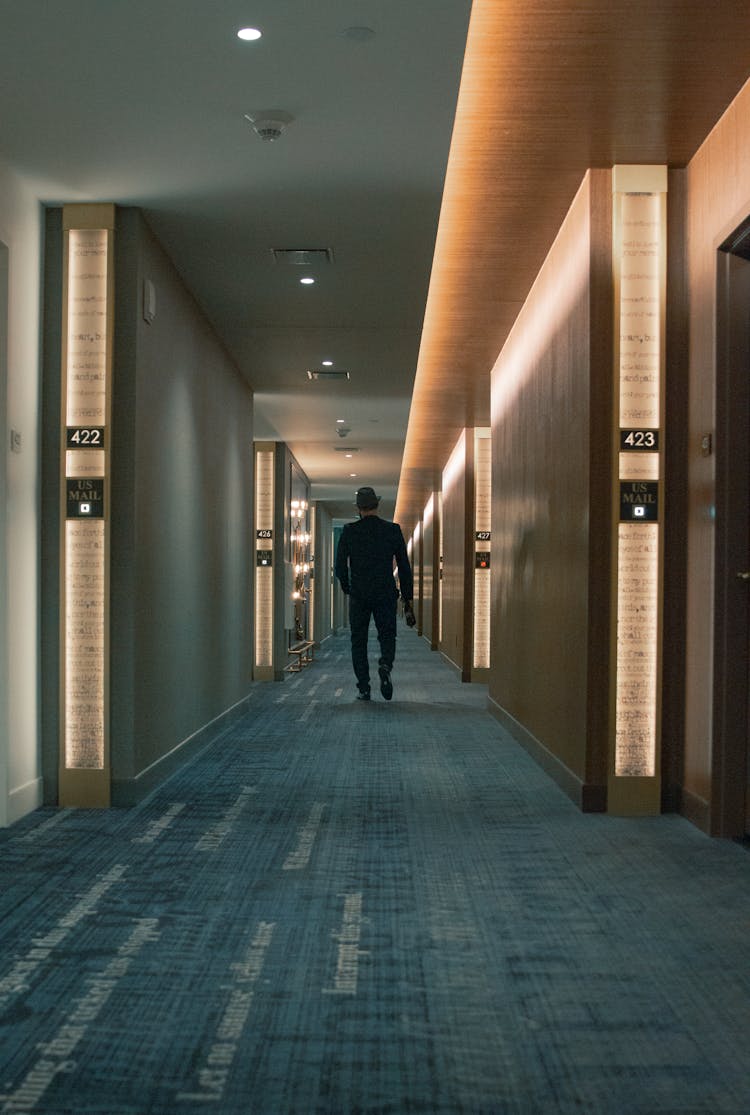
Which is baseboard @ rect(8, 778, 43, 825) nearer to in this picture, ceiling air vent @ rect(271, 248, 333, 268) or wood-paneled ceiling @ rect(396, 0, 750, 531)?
ceiling air vent @ rect(271, 248, 333, 268)

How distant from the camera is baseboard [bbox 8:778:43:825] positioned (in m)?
4.62

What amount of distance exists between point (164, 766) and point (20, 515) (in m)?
1.53

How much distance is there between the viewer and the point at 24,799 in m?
4.79

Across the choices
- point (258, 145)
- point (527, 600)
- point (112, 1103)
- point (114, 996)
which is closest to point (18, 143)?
point (258, 145)

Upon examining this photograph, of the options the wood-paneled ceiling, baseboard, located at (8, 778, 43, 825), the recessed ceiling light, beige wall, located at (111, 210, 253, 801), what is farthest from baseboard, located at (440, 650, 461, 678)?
the recessed ceiling light

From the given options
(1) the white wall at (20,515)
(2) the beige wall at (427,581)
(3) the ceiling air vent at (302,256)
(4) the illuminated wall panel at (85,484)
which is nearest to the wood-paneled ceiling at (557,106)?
(3) the ceiling air vent at (302,256)

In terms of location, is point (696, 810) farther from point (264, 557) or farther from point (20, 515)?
point (264, 557)

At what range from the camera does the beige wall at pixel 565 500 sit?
487 centimetres

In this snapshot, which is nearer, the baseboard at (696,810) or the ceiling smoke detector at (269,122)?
the ceiling smoke detector at (269,122)

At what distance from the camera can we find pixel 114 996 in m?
2.64

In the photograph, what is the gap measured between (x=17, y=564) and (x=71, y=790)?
1.04 m

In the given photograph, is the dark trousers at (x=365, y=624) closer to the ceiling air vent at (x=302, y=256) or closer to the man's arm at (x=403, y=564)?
the man's arm at (x=403, y=564)

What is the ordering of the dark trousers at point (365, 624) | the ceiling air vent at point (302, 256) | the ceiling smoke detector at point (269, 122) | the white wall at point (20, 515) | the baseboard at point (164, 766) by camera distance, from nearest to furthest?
the ceiling smoke detector at point (269, 122)
the white wall at point (20, 515)
the baseboard at point (164, 766)
the ceiling air vent at point (302, 256)
the dark trousers at point (365, 624)

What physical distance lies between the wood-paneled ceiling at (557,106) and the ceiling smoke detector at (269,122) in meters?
0.65
